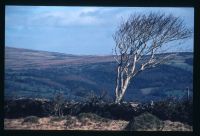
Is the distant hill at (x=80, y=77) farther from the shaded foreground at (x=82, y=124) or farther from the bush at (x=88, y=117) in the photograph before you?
the shaded foreground at (x=82, y=124)

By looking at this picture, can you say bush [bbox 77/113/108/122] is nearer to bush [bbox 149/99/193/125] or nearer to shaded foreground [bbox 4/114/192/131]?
shaded foreground [bbox 4/114/192/131]

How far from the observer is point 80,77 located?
951 cm

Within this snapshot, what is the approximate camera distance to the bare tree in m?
9.52

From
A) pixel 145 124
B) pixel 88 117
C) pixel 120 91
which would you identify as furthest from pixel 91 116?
pixel 145 124

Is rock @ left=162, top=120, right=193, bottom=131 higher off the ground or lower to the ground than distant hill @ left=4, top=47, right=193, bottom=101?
lower

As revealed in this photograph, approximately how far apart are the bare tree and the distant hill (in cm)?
14

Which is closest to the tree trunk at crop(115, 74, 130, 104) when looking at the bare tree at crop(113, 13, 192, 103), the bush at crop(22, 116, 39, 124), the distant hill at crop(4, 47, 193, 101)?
the bare tree at crop(113, 13, 192, 103)

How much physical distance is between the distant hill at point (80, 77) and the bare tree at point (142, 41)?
0.14 meters

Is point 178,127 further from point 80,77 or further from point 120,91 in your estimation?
point 80,77

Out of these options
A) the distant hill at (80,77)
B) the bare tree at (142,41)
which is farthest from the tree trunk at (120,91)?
the distant hill at (80,77)

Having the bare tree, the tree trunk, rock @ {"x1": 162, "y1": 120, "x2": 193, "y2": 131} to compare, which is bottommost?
rock @ {"x1": 162, "y1": 120, "x2": 193, "y2": 131}

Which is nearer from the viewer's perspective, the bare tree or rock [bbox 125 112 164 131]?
rock [bbox 125 112 164 131]

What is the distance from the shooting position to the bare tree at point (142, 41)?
952cm
